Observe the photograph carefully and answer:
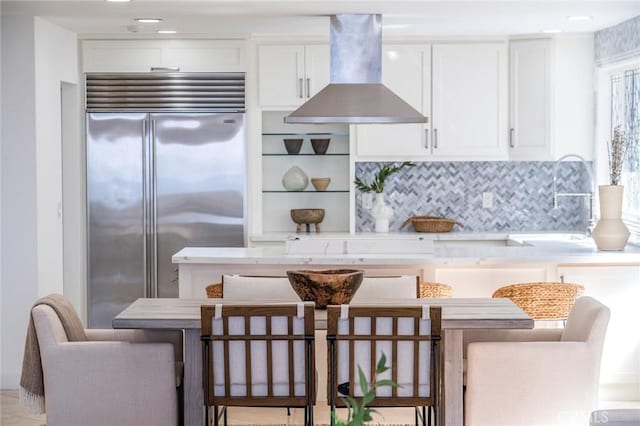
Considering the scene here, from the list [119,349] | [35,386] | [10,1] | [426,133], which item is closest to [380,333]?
[119,349]

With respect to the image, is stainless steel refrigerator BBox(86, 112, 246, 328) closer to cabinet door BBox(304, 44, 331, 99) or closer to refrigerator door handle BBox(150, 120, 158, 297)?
refrigerator door handle BBox(150, 120, 158, 297)

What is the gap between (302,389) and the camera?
4301 mm

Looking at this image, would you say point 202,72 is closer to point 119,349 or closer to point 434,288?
point 434,288

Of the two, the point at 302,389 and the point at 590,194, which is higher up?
the point at 590,194

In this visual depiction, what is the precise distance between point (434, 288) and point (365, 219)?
266cm

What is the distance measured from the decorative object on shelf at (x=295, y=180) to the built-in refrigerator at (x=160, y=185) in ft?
1.41

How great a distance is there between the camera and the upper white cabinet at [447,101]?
781 centimetres

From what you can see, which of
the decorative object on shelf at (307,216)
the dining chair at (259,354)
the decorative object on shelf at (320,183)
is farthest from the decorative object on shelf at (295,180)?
the dining chair at (259,354)

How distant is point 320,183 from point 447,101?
115 cm

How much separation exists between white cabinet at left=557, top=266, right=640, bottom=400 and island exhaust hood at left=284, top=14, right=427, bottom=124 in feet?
4.45

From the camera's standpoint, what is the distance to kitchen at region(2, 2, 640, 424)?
6.42 metres

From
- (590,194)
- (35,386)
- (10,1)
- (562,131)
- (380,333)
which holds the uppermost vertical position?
(10,1)

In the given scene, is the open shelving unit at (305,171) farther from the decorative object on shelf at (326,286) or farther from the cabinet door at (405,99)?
the decorative object on shelf at (326,286)

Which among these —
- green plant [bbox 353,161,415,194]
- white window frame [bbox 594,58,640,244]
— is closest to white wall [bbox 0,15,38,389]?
green plant [bbox 353,161,415,194]
